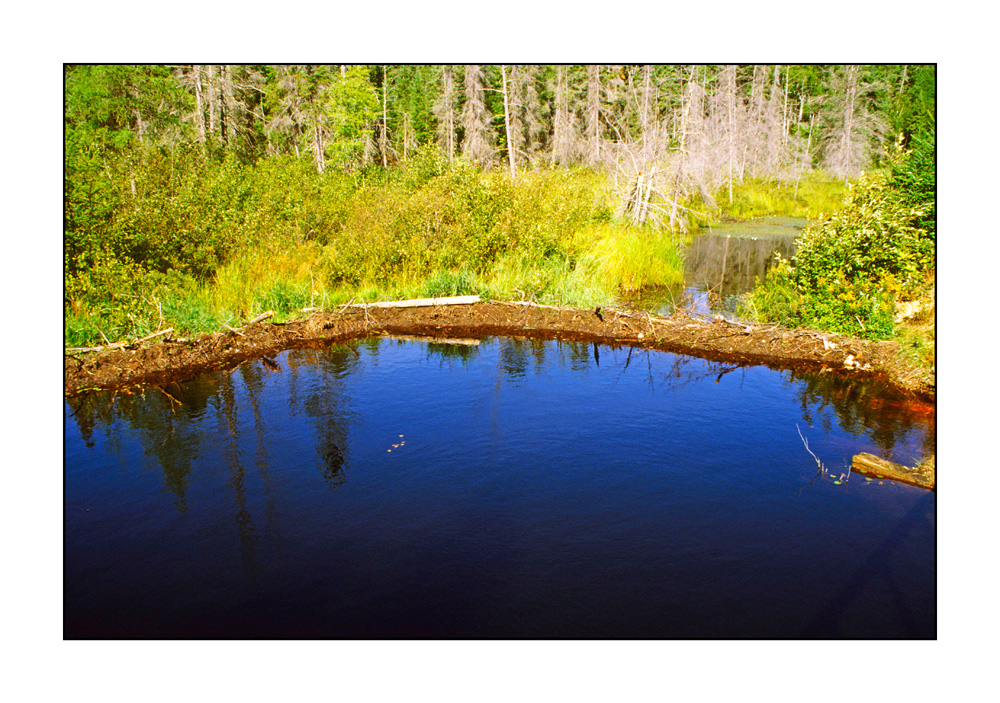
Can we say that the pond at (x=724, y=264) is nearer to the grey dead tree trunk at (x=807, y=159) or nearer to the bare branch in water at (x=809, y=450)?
the grey dead tree trunk at (x=807, y=159)

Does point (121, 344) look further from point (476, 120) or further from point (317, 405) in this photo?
point (476, 120)

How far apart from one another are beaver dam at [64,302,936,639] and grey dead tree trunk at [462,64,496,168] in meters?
22.7

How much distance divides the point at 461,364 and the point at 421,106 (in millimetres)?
32681

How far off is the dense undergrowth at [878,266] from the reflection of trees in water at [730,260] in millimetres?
3056

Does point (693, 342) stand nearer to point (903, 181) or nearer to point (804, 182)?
point (903, 181)

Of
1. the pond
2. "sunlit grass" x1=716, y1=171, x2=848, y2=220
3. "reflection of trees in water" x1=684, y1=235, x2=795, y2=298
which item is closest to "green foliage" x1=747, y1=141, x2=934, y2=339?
the pond

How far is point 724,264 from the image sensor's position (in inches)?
815

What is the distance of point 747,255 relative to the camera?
22.4 meters

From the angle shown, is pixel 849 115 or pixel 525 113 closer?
pixel 849 115

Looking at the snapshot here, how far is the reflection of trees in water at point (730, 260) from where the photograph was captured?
17.6m

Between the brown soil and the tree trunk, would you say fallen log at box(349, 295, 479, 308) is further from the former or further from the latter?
the tree trunk

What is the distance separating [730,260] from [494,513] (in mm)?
17474

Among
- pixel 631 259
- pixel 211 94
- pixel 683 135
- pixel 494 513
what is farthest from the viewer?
pixel 211 94

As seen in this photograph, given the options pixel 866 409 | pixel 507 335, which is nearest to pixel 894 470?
pixel 866 409
